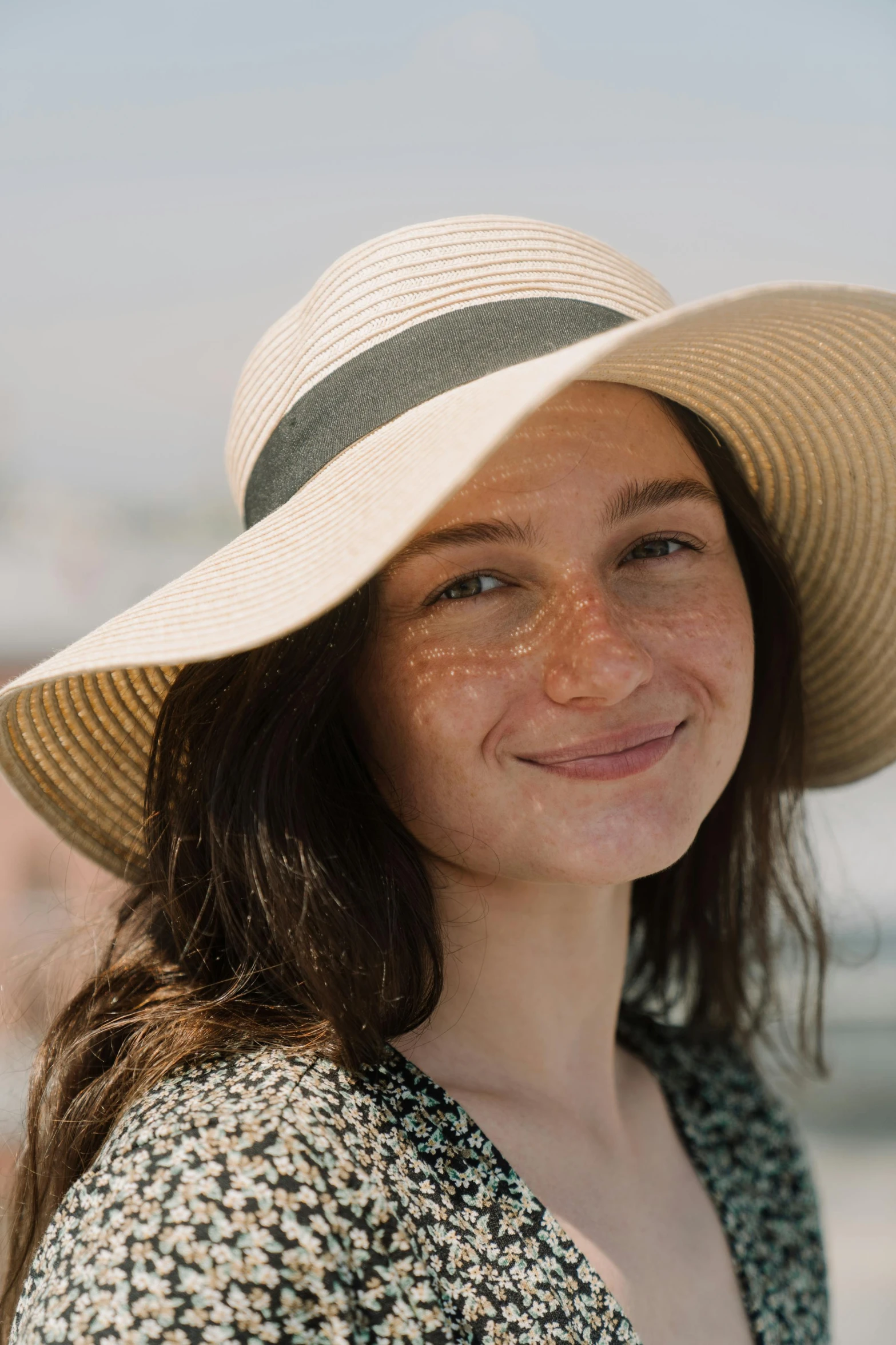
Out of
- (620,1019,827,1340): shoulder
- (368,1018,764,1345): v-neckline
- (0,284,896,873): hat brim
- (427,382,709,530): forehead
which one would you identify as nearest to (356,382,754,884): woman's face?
(427,382,709,530): forehead

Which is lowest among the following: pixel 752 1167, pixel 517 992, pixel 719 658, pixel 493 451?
pixel 752 1167

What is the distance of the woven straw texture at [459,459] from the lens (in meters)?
1.11

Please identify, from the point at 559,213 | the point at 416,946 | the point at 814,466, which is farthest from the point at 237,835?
the point at 559,213

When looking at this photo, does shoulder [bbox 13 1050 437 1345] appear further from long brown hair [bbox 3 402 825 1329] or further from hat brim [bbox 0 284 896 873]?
hat brim [bbox 0 284 896 873]

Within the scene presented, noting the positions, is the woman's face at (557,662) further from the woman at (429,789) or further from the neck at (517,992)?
the neck at (517,992)

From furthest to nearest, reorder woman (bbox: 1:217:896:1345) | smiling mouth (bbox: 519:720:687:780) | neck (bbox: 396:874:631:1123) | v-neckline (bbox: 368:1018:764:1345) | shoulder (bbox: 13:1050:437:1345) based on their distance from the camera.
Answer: neck (bbox: 396:874:631:1123), smiling mouth (bbox: 519:720:687:780), v-neckline (bbox: 368:1018:764:1345), woman (bbox: 1:217:896:1345), shoulder (bbox: 13:1050:437:1345)

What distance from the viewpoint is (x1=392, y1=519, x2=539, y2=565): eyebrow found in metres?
1.33

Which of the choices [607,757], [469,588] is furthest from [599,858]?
[469,588]

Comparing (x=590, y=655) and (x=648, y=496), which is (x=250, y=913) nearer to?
(x=590, y=655)

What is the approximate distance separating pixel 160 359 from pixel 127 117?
109 inches

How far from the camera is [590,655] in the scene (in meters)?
1.33

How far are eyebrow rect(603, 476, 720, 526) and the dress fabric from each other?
2.35ft

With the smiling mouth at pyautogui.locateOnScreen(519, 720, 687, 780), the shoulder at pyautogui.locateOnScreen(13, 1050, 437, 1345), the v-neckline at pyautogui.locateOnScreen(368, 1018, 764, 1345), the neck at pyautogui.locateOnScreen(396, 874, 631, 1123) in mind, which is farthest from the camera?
the neck at pyautogui.locateOnScreen(396, 874, 631, 1123)

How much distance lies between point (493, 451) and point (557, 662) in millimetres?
262
